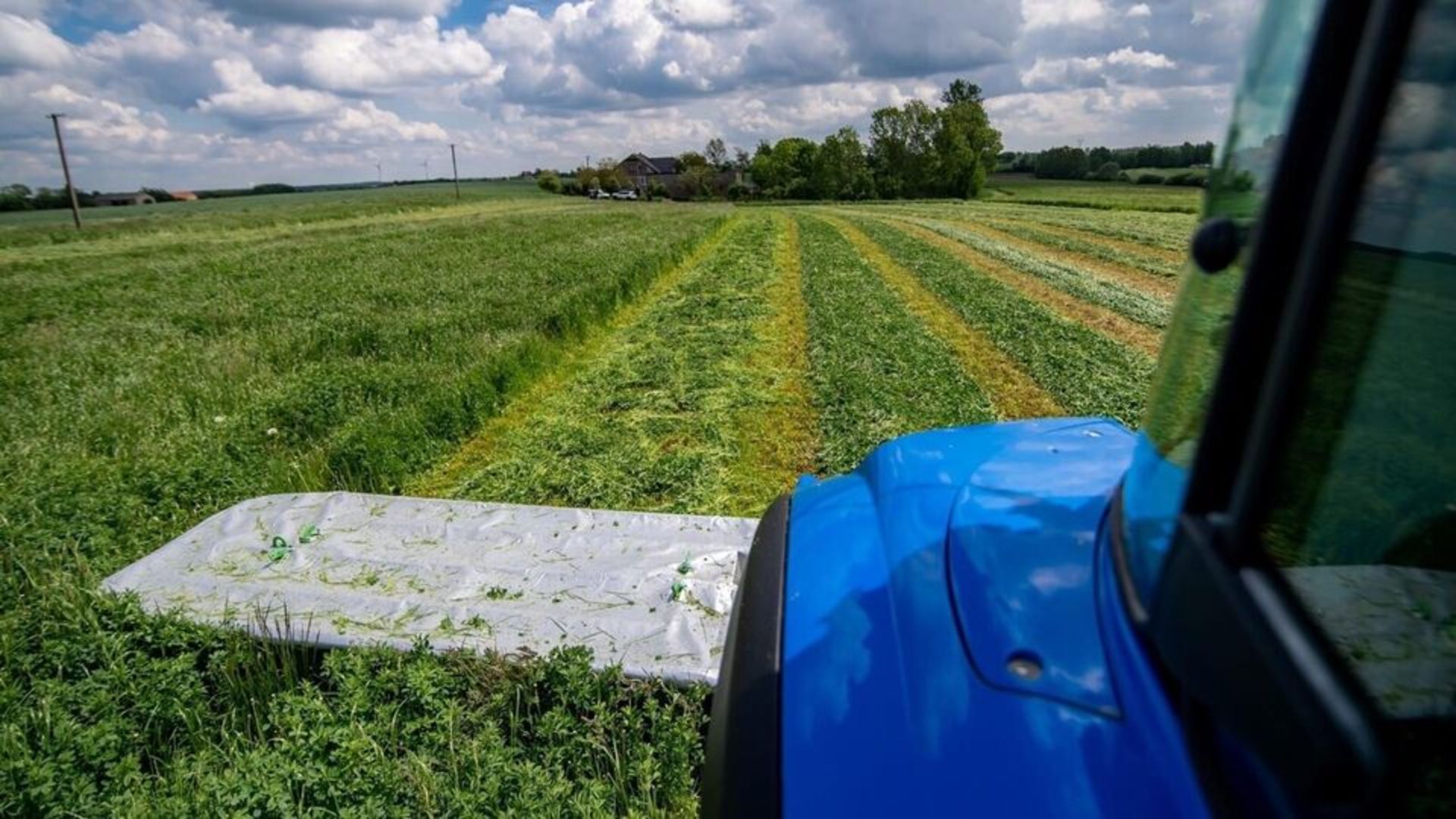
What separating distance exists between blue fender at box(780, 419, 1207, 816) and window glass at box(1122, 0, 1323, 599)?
183mm

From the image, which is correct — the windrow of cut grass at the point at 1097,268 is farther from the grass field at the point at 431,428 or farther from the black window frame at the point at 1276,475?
the black window frame at the point at 1276,475

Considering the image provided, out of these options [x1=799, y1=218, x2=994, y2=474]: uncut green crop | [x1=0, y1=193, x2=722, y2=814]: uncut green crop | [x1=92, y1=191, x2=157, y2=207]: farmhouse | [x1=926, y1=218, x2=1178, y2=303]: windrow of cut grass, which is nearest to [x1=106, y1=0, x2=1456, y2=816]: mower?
[x1=0, y1=193, x2=722, y2=814]: uncut green crop

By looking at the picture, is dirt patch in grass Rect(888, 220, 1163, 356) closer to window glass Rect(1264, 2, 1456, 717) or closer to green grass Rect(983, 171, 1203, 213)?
window glass Rect(1264, 2, 1456, 717)

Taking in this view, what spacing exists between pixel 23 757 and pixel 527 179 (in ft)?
498

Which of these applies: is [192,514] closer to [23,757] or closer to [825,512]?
[23,757]

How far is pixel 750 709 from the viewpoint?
1496mm

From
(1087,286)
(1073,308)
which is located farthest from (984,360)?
(1087,286)

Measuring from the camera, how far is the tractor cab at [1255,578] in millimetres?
831

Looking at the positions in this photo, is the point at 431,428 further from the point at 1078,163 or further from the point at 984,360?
the point at 1078,163

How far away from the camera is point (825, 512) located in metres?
2.13

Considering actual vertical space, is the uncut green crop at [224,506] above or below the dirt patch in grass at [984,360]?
below

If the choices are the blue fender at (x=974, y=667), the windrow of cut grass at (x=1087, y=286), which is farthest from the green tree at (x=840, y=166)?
the blue fender at (x=974, y=667)

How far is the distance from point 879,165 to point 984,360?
8869cm

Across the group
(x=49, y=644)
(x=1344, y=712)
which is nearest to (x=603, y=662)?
(x=49, y=644)
